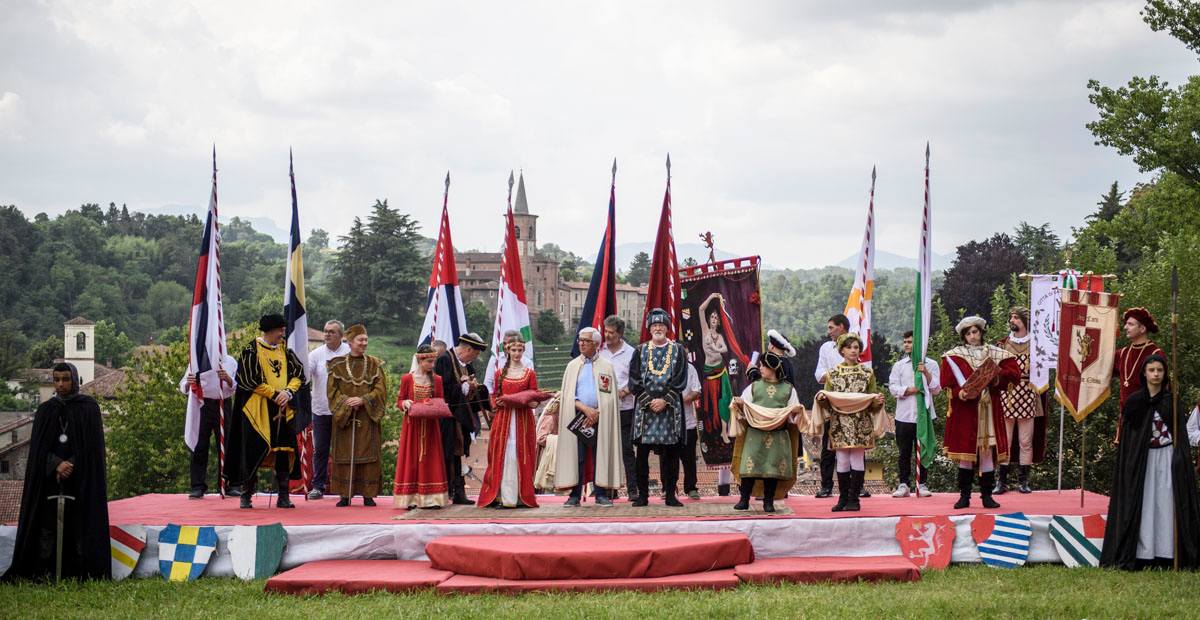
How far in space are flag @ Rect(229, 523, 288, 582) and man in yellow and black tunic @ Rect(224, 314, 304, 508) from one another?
1.65 meters

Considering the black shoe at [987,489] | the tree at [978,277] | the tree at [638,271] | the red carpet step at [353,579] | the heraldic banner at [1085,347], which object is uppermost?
the tree at [638,271]

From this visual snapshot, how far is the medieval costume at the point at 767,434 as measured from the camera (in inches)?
413

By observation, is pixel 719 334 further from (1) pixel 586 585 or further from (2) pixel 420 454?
(1) pixel 586 585

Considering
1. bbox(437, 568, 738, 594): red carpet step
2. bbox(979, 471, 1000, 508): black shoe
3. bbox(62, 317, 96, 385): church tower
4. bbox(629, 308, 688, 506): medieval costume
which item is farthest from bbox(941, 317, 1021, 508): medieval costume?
bbox(62, 317, 96, 385): church tower

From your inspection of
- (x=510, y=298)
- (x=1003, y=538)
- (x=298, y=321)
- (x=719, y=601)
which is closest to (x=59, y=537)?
(x=298, y=321)

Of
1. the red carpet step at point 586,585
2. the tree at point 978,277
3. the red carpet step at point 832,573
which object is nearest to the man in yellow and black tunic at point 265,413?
the red carpet step at point 586,585

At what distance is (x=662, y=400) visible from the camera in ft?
35.6

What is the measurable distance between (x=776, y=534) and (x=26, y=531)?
6.01 m

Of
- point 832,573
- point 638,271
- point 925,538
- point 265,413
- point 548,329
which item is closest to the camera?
point 832,573

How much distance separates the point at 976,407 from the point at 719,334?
2.81 m

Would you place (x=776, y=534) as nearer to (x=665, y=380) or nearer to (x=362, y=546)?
(x=665, y=380)

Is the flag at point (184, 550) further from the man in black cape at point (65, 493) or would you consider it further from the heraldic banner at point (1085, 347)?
the heraldic banner at point (1085, 347)

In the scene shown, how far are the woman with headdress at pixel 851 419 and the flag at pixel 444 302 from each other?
4.55m

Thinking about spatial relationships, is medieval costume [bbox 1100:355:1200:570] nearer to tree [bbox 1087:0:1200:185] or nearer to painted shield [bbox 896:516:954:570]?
painted shield [bbox 896:516:954:570]
